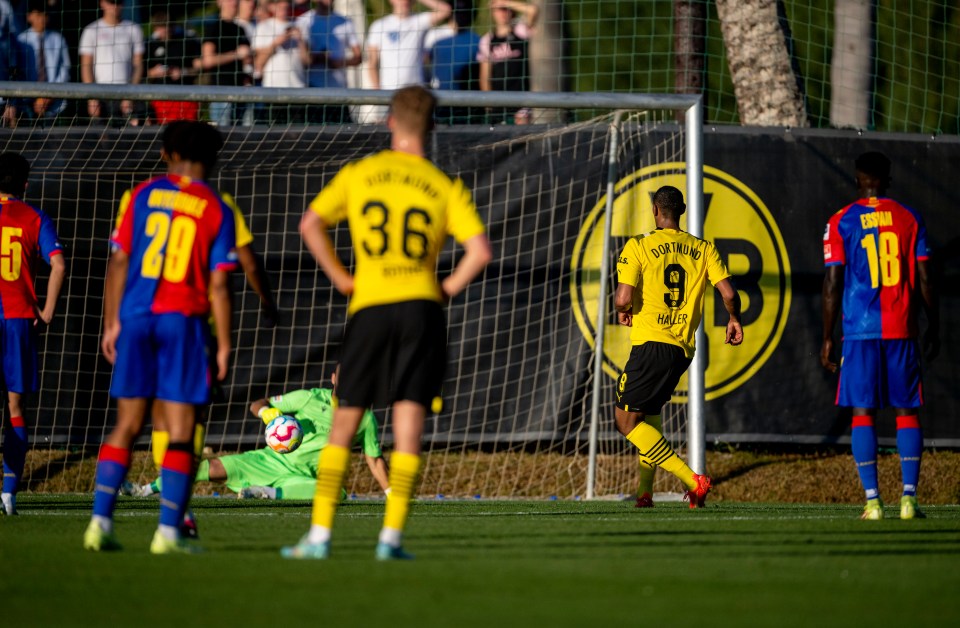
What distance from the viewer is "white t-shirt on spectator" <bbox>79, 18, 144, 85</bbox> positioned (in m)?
13.3

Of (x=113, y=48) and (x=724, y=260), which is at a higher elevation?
(x=113, y=48)

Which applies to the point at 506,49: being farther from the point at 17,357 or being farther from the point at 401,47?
the point at 17,357

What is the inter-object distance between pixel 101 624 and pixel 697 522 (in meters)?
4.59

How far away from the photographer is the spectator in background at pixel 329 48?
43.7ft

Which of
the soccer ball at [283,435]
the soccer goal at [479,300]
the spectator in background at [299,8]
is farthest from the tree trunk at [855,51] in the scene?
the soccer ball at [283,435]

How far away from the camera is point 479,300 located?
11.8m

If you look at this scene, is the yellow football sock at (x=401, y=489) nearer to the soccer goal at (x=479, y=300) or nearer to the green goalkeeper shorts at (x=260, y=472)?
the green goalkeeper shorts at (x=260, y=472)

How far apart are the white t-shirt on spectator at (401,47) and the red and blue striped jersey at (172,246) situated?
773 cm

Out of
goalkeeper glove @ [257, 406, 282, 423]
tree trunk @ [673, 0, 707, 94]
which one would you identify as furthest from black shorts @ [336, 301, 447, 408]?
tree trunk @ [673, 0, 707, 94]

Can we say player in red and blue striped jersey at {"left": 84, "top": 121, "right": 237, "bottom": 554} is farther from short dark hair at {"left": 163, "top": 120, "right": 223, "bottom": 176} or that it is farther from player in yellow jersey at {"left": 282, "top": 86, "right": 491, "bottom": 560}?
player in yellow jersey at {"left": 282, "top": 86, "right": 491, "bottom": 560}

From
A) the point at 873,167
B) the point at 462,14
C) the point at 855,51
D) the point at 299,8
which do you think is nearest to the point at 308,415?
the point at 299,8

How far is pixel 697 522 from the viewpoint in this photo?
301 inches

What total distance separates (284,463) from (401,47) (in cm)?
451

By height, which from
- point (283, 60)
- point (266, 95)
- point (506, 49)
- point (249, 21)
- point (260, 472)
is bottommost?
point (260, 472)
